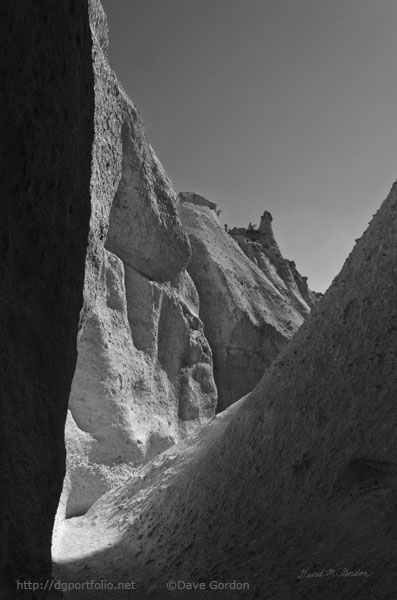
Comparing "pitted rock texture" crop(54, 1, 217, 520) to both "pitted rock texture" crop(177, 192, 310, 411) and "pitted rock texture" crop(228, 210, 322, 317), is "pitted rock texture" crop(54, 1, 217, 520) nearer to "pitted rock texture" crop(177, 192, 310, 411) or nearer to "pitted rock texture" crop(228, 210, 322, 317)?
"pitted rock texture" crop(177, 192, 310, 411)

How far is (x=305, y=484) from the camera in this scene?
6570mm

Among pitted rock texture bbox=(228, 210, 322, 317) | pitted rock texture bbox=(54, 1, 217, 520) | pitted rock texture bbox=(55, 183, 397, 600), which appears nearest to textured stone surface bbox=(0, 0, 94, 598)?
pitted rock texture bbox=(55, 183, 397, 600)

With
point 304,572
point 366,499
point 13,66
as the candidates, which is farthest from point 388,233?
point 13,66

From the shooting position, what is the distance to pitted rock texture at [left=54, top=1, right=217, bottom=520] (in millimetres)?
10047

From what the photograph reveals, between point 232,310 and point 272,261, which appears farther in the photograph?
point 272,261

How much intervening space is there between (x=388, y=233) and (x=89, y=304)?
4365 mm

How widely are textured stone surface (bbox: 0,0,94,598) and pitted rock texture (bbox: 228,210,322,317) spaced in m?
20.2

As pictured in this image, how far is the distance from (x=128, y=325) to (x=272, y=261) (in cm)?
1428

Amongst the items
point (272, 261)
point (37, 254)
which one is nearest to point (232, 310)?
point (272, 261)

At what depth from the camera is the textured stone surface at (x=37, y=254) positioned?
2.81 m

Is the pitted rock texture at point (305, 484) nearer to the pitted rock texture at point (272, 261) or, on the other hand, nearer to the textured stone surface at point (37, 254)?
the textured stone surface at point (37, 254)

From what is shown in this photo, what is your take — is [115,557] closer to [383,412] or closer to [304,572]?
[304,572]

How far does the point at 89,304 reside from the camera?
860 centimetres

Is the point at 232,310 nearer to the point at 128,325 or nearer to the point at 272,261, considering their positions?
the point at 128,325
